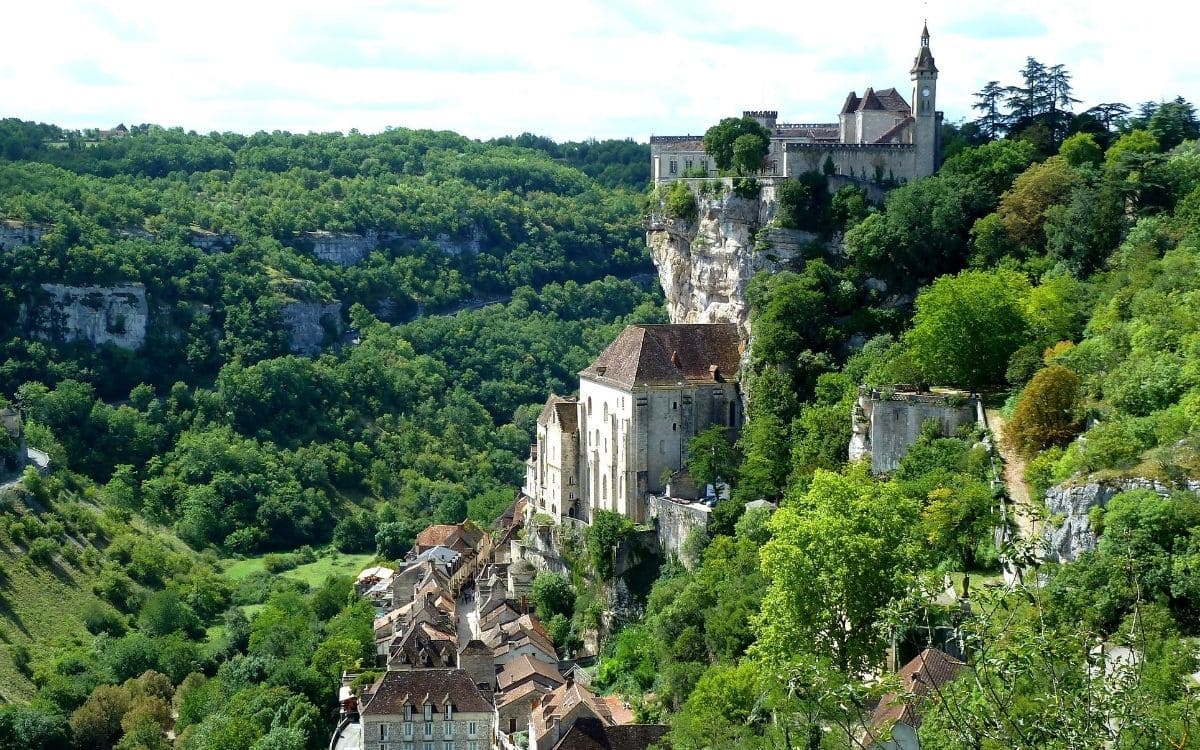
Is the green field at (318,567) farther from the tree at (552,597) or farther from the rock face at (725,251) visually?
the rock face at (725,251)

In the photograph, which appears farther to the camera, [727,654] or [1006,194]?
[1006,194]

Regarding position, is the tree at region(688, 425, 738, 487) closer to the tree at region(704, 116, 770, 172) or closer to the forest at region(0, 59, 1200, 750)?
the forest at region(0, 59, 1200, 750)

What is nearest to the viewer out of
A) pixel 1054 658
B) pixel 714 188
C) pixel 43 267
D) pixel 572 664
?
pixel 1054 658

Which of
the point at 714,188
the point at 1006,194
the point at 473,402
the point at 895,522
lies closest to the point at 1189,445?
the point at 895,522

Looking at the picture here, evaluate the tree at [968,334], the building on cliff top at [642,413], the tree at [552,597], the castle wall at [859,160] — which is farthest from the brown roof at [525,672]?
the castle wall at [859,160]

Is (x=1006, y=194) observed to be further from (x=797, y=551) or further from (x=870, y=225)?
Result: (x=797, y=551)

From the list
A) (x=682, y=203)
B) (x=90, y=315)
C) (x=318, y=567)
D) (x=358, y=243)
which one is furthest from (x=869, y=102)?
(x=358, y=243)

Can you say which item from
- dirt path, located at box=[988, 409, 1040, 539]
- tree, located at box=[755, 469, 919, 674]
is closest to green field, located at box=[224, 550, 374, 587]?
dirt path, located at box=[988, 409, 1040, 539]
